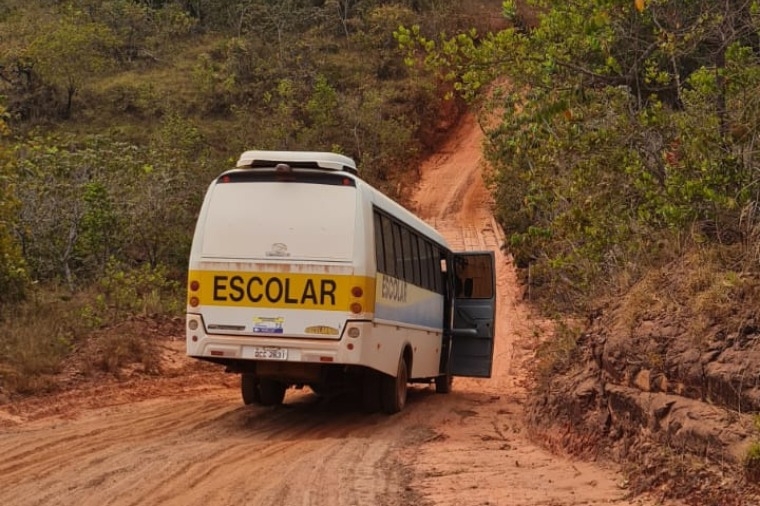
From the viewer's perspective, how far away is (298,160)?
1138cm

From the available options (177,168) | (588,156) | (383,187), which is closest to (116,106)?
(383,187)

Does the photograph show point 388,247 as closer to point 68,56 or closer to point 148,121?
point 148,121

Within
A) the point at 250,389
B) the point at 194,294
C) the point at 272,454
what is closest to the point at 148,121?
the point at 250,389

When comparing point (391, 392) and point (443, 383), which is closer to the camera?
point (391, 392)

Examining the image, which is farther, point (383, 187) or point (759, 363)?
point (383, 187)

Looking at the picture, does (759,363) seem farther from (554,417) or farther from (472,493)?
(554,417)

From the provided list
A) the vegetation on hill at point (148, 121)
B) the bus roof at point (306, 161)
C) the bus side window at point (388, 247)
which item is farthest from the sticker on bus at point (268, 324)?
the vegetation on hill at point (148, 121)

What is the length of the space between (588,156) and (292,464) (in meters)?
5.73

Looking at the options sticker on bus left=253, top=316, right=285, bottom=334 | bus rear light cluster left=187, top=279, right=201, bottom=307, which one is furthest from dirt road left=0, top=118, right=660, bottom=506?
bus rear light cluster left=187, top=279, right=201, bottom=307

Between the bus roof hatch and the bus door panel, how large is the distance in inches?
→ 212

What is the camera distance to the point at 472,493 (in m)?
7.69

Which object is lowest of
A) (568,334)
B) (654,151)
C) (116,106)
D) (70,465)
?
(70,465)

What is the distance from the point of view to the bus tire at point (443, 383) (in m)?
16.4

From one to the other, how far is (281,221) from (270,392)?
10.8 feet
